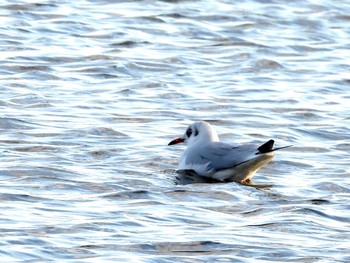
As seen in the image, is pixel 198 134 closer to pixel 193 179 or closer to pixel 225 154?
pixel 225 154

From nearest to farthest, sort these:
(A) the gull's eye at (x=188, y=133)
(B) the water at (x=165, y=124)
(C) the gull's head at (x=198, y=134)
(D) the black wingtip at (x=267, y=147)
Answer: (B) the water at (x=165, y=124)
(D) the black wingtip at (x=267, y=147)
(C) the gull's head at (x=198, y=134)
(A) the gull's eye at (x=188, y=133)

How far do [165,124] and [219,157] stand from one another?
1.92 m

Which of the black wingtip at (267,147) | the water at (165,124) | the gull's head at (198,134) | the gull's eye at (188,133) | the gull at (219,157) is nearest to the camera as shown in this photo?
the water at (165,124)

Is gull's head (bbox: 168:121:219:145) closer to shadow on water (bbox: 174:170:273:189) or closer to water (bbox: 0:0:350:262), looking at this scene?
water (bbox: 0:0:350:262)

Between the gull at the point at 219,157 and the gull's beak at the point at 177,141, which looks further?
the gull's beak at the point at 177,141

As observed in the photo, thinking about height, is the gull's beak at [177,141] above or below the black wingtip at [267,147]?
below

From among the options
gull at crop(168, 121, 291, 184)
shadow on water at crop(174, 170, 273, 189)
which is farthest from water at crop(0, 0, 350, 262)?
gull at crop(168, 121, 291, 184)

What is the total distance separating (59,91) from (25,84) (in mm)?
473

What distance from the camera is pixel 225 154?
455 inches

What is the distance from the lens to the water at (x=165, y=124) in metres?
8.95

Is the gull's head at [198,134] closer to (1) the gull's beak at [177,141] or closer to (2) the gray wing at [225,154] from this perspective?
(1) the gull's beak at [177,141]

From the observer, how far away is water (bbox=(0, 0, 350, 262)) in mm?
8953

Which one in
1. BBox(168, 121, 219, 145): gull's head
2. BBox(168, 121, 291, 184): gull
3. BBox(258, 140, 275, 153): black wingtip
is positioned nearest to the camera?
BBox(258, 140, 275, 153): black wingtip

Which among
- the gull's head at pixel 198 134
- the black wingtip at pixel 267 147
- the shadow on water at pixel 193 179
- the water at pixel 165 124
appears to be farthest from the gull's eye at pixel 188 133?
the black wingtip at pixel 267 147
